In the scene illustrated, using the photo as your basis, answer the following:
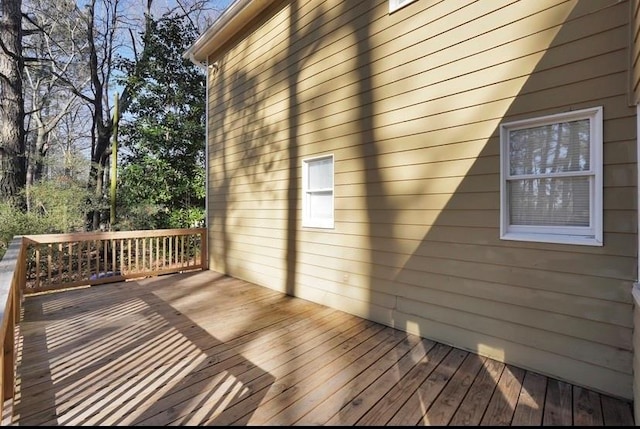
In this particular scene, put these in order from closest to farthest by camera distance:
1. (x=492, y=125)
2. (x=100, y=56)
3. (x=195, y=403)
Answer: (x=195, y=403) → (x=492, y=125) → (x=100, y=56)

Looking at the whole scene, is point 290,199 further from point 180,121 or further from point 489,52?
point 180,121

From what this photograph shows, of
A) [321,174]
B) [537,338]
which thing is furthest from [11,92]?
[537,338]

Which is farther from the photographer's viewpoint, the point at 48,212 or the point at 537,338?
the point at 48,212

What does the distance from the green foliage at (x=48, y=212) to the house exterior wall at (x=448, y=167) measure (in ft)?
17.1

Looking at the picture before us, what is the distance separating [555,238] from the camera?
2.36m

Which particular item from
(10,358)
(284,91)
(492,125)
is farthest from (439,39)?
(10,358)

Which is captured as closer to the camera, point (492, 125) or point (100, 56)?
point (492, 125)

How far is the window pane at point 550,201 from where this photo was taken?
2291 mm

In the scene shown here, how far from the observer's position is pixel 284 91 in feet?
15.7

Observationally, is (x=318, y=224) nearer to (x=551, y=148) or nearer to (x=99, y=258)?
(x=551, y=148)

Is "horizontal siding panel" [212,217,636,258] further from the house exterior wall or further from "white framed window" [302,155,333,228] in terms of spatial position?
"white framed window" [302,155,333,228]

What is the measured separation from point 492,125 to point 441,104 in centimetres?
51

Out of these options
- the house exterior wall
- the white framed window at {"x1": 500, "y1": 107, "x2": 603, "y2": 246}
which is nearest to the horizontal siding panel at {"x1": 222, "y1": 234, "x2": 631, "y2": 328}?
the house exterior wall

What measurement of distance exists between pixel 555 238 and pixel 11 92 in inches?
422
